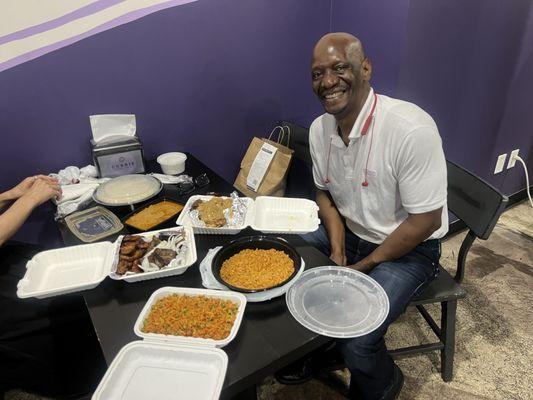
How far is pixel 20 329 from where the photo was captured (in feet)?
4.49

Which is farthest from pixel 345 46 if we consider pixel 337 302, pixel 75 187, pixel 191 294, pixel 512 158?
pixel 512 158

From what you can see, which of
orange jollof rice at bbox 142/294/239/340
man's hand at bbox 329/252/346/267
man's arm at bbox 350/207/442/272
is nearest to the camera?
orange jollof rice at bbox 142/294/239/340

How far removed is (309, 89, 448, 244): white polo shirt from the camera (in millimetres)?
1356

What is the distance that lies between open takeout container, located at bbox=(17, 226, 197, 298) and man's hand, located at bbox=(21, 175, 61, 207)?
387 mm

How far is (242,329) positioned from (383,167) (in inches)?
33.1

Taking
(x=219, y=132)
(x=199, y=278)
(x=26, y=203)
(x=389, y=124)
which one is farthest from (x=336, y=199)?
(x=26, y=203)

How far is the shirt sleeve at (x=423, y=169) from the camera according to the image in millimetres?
1343

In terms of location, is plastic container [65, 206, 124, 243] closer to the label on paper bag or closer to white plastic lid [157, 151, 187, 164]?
white plastic lid [157, 151, 187, 164]

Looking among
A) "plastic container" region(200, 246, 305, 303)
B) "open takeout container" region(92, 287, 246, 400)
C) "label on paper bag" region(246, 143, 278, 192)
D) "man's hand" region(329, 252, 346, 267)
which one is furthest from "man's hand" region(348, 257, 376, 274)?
"label on paper bag" region(246, 143, 278, 192)

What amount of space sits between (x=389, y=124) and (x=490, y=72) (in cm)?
146

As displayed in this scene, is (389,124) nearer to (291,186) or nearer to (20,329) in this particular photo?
(291,186)

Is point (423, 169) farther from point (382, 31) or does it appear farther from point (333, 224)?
point (382, 31)

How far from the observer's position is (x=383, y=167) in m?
1.46

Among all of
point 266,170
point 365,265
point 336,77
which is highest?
point 336,77
